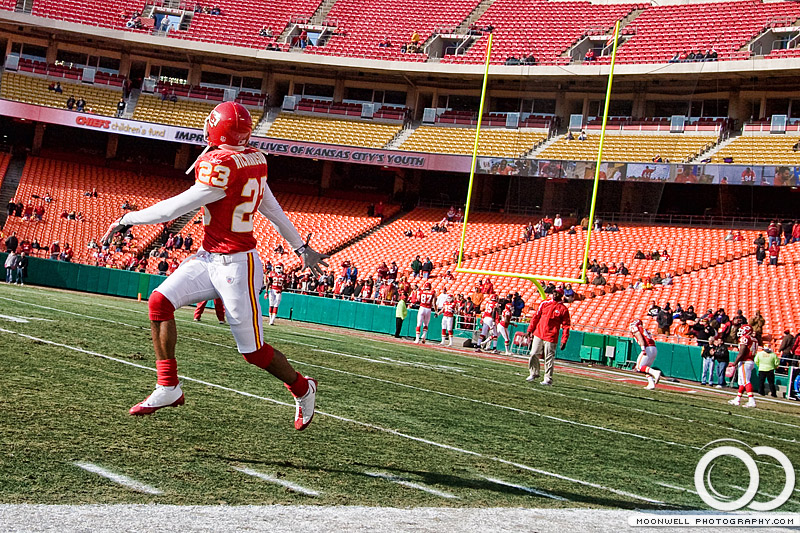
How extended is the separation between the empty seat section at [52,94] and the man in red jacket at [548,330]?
97.6 ft

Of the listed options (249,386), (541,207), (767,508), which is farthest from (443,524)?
(541,207)

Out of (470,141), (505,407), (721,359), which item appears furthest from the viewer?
(470,141)

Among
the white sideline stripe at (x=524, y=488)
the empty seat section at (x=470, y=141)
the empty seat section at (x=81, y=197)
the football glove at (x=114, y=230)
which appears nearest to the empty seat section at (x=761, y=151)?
the empty seat section at (x=470, y=141)

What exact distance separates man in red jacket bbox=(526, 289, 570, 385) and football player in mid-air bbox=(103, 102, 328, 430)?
8999 millimetres

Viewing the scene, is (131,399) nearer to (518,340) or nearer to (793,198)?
(518,340)

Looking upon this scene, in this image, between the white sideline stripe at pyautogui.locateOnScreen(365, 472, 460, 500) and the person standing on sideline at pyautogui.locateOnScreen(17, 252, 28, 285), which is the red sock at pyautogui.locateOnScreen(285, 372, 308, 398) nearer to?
the white sideline stripe at pyautogui.locateOnScreen(365, 472, 460, 500)

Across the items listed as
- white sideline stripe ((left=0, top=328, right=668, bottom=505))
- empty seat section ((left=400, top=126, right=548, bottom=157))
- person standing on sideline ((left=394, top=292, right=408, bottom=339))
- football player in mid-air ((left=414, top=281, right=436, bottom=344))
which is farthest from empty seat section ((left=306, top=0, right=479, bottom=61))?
white sideline stripe ((left=0, top=328, right=668, bottom=505))

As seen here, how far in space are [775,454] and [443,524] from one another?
5361 millimetres

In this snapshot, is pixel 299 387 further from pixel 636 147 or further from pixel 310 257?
pixel 636 147

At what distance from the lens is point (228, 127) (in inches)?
216

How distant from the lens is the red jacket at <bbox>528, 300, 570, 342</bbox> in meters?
14.1

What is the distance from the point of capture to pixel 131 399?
6.87m

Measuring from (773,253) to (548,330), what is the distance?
15.9 m

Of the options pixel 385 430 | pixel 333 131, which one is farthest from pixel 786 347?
pixel 333 131
